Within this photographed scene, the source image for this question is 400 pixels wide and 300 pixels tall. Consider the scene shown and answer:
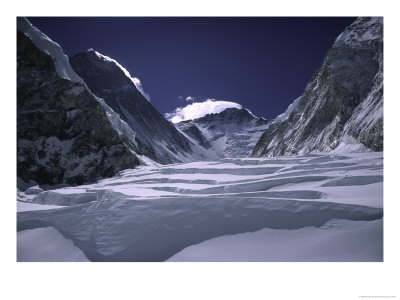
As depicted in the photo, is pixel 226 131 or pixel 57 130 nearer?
pixel 57 130

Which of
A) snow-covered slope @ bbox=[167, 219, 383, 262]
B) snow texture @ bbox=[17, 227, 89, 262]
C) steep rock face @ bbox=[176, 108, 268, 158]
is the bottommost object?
snow texture @ bbox=[17, 227, 89, 262]

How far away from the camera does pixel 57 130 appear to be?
22.7 meters

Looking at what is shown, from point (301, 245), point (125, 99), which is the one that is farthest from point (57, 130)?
point (125, 99)

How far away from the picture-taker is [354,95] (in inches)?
890

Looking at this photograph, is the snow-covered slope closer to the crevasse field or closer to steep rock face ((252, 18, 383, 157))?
the crevasse field

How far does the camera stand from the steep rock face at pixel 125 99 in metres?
75.1

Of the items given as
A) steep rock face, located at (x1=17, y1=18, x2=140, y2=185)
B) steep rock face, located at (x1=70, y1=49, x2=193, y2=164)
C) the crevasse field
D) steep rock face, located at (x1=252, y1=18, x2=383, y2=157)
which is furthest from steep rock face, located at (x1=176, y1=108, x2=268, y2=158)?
the crevasse field

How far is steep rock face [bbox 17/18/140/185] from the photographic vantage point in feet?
68.5

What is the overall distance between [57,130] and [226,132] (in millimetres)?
149478

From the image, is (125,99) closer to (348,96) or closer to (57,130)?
(57,130)

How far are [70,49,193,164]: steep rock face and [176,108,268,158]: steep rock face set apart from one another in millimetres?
38613

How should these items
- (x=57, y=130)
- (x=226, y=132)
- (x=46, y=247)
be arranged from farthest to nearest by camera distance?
1. (x=226, y=132)
2. (x=57, y=130)
3. (x=46, y=247)

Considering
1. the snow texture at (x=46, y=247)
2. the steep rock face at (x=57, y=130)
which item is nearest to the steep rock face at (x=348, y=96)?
the snow texture at (x=46, y=247)
